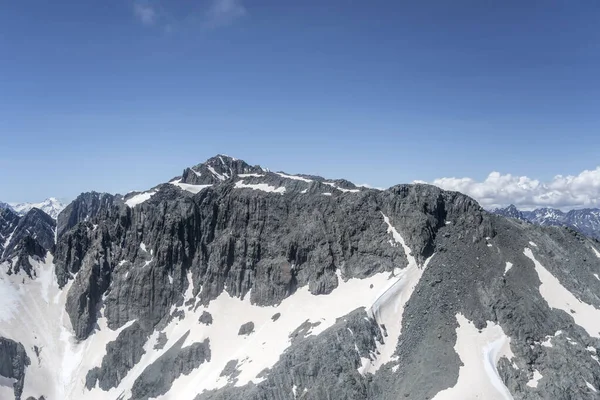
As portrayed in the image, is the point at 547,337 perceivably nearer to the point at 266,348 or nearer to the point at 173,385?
the point at 266,348

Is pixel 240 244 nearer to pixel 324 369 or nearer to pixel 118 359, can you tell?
pixel 118 359

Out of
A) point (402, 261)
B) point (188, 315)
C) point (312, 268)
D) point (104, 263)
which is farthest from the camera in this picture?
point (104, 263)

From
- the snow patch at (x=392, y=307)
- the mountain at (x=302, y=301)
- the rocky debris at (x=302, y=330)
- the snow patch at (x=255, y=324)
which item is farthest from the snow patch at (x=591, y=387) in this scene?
the rocky debris at (x=302, y=330)

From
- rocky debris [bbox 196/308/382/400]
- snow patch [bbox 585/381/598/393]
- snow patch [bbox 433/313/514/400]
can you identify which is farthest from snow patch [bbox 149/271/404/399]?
snow patch [bbox 585/381/598/393]

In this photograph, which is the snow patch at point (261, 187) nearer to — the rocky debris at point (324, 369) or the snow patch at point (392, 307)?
the snow patch at point (392, 307)

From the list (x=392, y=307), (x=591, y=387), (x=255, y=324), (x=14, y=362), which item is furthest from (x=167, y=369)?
(x=591, y=387)

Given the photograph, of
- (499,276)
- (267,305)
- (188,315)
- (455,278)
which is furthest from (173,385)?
(499,276)
